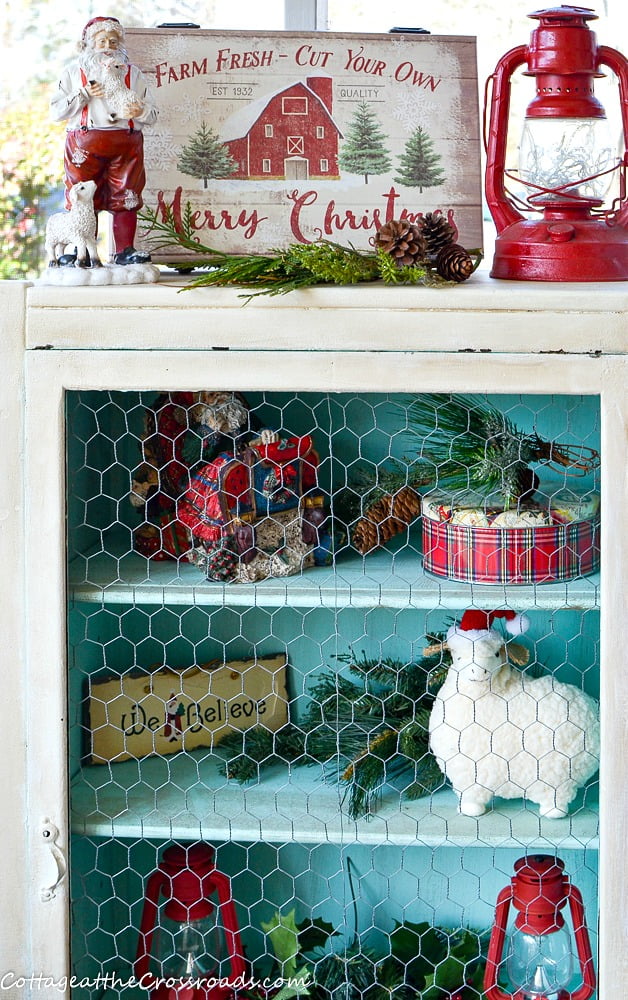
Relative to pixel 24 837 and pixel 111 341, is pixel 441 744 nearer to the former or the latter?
pixel 24 837

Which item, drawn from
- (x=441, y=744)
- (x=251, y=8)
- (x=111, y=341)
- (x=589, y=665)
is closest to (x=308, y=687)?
(x=441, y=744)

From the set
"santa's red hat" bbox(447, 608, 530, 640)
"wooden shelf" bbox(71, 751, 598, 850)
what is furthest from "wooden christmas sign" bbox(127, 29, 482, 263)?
"wooden shelf" bbox(71, 751, 598, 850)

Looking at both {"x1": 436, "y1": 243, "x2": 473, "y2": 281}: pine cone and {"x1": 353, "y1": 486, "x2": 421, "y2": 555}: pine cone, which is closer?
{"x1": 436, "y1": 243, "x2": 473, "y2": 281}: pine cone

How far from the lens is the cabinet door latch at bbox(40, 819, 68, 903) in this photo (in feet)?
3.64

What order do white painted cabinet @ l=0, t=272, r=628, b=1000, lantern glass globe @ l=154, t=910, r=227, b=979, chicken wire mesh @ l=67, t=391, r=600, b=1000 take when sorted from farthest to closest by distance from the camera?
lantern glass globe @ l=154, t=910, r=227, b=979, chicken wire mesh @ l=67, t=391, r=600, b=1000, white painted cabinet @ l=0, t=272, r=628, b=1000

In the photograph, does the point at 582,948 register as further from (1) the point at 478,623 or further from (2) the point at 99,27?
(2) the point at 99,27

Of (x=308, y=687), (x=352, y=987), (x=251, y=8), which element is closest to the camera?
(x=352, y=987)

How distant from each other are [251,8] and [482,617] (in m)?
0.84

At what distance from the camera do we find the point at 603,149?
120 centimetres

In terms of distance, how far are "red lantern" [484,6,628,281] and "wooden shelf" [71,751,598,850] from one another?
542 mm

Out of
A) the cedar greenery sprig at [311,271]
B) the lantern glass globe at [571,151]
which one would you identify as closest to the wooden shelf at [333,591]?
the cedar greenery sprig at [311,271]

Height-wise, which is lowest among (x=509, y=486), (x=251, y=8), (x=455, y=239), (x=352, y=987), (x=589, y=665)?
(x=352, y=987)

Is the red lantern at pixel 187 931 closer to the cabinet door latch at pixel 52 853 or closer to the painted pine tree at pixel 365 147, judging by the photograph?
the cabinet door latch at pixel 52 853

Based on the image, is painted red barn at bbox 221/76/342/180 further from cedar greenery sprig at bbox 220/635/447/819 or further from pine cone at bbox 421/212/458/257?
cedar greenery sprig at bbox 220/635/447/819
